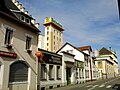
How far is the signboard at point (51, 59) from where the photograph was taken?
2231 centimetres

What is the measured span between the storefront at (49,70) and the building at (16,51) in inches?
61.6

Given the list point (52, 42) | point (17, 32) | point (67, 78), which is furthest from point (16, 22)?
point (52, 42)

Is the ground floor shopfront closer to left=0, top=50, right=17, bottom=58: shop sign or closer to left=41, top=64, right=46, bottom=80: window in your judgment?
left=0, top=50, right=17, bottom=58: shop sign

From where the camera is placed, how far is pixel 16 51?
17438mm

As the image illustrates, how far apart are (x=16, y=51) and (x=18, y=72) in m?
2.17

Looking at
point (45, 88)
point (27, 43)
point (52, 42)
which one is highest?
point (52, 42)

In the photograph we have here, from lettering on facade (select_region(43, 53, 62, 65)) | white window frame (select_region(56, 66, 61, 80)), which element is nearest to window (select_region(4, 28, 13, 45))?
lettering on facade (select_region(43, 53, 62, 65))

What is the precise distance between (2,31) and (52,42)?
212 ft

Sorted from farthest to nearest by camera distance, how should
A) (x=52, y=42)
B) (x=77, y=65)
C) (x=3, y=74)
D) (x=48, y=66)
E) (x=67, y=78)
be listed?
(x=52, y=42), (x=77, y=65), (x=67, y=78), (x=48, y=66), (x=3, y=74)

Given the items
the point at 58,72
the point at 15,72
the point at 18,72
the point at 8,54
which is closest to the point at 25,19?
the point at 8,54

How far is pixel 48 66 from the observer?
2303cm

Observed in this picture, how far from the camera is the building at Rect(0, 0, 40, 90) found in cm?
1593

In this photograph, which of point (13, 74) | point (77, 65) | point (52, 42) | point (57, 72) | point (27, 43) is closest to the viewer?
point (13, 74)

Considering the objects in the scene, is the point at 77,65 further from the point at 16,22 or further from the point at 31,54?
the point at 16,22
